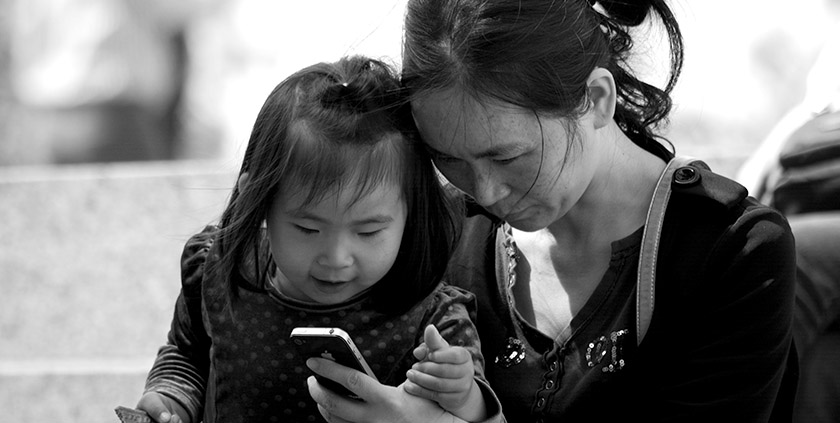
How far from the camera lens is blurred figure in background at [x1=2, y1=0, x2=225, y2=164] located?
454 centimetres

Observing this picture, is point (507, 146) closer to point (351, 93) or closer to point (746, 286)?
point (351, 93)

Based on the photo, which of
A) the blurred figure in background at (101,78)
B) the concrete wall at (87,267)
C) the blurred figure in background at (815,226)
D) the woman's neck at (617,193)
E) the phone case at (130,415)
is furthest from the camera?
the blurred figure in background at (101,78)

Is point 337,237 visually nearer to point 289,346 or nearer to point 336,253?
point 336,253

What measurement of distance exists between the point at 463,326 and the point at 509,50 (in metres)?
0.48

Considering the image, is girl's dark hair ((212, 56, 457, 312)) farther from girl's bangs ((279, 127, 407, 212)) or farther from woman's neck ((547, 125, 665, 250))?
woman's neck ((547, 125, 665, 250))

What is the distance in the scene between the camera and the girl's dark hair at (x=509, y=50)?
1.96 meters

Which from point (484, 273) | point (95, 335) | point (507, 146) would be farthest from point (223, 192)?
point (507, 146)

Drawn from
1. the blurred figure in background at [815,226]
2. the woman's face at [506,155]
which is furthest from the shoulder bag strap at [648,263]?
the blurred figure in background at [815,226]

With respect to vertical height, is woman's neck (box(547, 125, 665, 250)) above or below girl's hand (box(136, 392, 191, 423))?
above

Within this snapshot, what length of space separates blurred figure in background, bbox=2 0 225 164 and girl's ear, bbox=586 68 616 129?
9.26 feet

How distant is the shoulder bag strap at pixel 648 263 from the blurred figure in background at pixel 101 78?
9.48 feet

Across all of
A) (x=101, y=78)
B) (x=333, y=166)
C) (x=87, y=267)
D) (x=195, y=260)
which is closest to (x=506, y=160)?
(x=333, y=166)

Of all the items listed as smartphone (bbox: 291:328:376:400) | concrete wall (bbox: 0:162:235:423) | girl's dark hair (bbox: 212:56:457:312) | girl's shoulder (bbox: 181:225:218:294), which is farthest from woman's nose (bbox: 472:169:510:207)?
concrete wall (bbox: 0:162:235:423)

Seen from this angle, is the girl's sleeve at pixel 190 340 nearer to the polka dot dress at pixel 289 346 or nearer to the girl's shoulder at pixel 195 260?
the girl's shoulder at pixel 195 260
